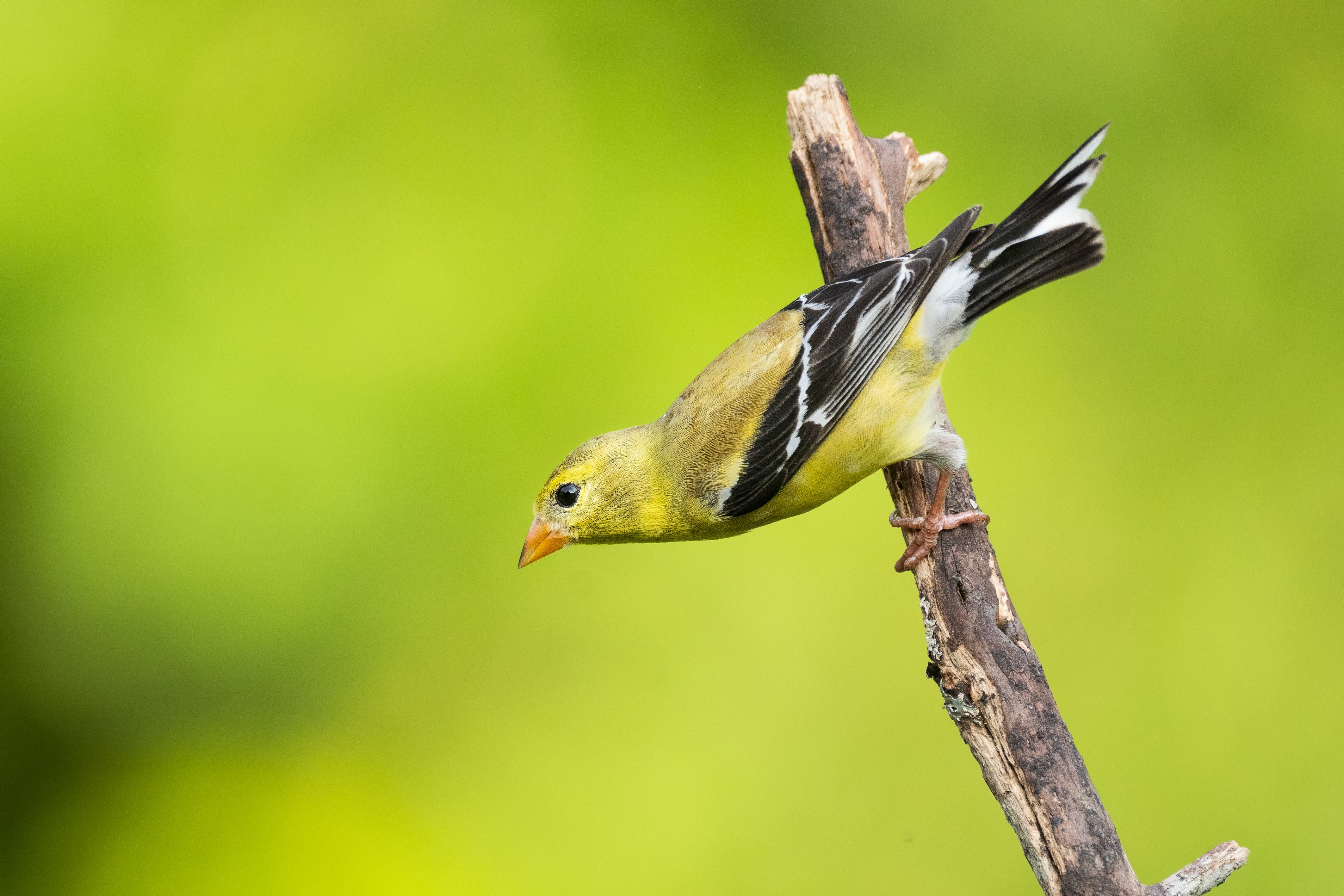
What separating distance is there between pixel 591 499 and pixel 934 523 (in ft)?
2.52

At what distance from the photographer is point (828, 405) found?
6.88 ft

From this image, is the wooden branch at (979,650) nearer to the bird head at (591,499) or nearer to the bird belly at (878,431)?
the bird belly at (878,431)

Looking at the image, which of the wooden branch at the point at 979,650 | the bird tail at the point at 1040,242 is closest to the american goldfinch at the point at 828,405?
the bird tail at the point at 1040,242

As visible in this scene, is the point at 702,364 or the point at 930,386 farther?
the point at 702,364

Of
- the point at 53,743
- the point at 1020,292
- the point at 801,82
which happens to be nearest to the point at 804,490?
the point at 1020,292

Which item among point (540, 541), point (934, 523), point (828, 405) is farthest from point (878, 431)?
point (540, 541)

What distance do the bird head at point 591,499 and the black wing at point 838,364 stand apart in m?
0.23

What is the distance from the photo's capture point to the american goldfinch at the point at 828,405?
6.86ft

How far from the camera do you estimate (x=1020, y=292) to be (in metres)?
2.17

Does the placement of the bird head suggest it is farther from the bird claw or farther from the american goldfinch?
the bird claw

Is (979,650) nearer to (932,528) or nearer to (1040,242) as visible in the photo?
(932,528)

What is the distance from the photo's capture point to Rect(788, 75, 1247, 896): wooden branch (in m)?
1.75

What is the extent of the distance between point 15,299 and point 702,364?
7.68ft

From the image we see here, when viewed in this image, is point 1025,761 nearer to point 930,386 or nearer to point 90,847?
point 930,386
